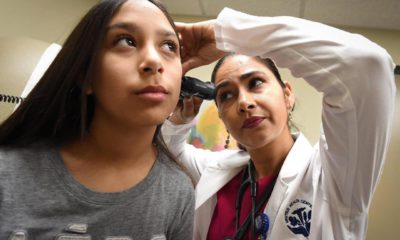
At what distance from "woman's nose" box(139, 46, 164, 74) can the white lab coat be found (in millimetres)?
253

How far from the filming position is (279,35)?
74 cm

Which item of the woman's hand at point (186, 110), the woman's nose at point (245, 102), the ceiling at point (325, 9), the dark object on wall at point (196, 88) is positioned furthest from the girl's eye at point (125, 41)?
the ceiling at point (325, 9)

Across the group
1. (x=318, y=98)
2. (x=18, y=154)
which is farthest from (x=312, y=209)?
(x=318, y=98)

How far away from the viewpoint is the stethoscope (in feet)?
3.15

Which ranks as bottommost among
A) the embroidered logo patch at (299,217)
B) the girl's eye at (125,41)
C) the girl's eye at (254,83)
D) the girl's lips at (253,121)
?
the embroidered logo patch at (299,217)

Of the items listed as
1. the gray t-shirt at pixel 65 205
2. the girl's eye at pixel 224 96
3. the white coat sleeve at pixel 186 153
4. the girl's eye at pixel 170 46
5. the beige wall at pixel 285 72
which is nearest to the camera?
the gray t-shirt at pixel 65 205

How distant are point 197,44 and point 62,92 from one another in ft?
1.50

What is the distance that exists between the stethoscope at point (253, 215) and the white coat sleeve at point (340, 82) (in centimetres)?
24

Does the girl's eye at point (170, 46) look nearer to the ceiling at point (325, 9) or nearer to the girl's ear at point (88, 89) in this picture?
the girl's ear at point (88, 89)

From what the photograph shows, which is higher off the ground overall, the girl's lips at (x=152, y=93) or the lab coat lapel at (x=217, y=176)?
the girl's lips at (x=152, y=93)

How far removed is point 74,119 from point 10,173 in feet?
0.60

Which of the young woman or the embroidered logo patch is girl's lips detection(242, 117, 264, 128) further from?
the young woman

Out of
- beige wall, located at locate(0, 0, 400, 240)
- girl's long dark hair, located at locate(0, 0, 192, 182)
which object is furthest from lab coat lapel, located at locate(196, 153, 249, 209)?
beige wall, located at locate(0, 0, 400, 240)

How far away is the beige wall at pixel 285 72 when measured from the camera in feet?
6.54
